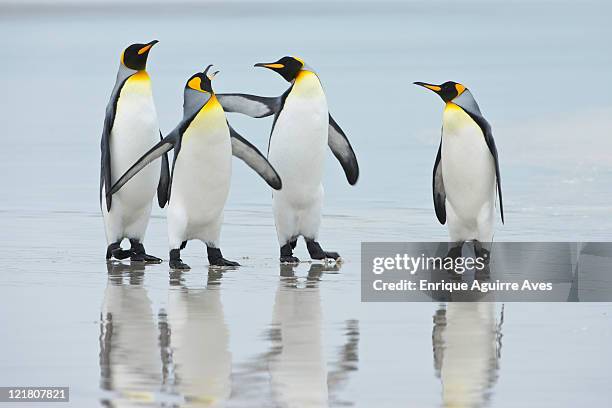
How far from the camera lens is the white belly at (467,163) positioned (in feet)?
28.0

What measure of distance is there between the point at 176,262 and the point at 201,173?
51cm

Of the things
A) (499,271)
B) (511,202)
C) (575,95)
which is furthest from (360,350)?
(575,95)

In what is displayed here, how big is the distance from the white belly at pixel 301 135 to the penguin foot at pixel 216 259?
0.61 metres

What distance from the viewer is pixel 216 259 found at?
8562 mm

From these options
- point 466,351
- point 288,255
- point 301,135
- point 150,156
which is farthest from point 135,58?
point 466,351

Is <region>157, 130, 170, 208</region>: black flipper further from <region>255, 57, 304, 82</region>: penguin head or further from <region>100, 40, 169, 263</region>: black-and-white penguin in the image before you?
<region>255, 57, 304, 82</region>: penguin head

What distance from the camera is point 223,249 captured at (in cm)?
942

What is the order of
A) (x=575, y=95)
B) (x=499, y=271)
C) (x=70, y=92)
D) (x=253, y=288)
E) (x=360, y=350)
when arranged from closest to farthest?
(x=360, y=350)
(x=253, y=288)
(x=499, y=271)
(x=575, y=95)
(x=70, y=92)

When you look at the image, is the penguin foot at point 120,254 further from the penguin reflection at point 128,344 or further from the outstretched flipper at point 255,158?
the outstretched flipper at point 255,158

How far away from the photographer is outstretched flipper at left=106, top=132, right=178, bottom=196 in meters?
Answer: 8.37

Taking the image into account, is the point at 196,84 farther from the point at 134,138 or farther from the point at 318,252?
the point at 318,252

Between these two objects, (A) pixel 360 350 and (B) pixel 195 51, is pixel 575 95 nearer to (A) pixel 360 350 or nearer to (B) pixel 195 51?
(B) pixel 195 51

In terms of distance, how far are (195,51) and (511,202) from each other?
13733mm

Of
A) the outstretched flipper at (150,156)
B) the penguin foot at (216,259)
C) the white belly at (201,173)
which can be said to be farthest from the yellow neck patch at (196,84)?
the penguin foot at (216,259)
